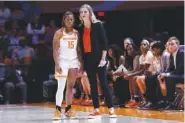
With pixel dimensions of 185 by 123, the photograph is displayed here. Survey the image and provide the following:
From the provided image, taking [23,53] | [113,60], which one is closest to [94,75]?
[113,60]

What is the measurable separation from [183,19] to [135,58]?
4263 millimetres

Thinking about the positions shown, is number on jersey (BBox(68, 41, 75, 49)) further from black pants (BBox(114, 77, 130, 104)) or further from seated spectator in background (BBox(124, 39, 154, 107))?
black pants (BBox(114, 77, 130, 104))

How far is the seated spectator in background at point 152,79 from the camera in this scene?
9.04 meters

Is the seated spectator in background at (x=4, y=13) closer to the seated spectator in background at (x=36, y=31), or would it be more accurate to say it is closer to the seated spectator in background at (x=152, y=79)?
the seated spectator in background at (x=36, y=31)

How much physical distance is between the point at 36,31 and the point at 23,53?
988 mm

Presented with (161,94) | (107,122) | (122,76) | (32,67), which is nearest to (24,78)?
(32,67)

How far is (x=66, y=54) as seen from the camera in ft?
24.0

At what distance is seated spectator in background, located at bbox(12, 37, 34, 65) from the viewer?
12500 mm

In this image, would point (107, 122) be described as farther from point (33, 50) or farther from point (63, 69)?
point (33, 50)

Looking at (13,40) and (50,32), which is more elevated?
(50,32)

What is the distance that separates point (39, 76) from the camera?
12195 millimetres

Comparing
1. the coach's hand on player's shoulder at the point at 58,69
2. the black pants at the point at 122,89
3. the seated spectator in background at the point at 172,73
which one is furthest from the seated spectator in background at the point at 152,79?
the coach's hand on player's shoulder at the point at 58,69

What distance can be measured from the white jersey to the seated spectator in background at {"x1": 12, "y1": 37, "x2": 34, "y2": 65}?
530 centimetres

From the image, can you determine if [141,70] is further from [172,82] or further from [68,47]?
[68,47]
